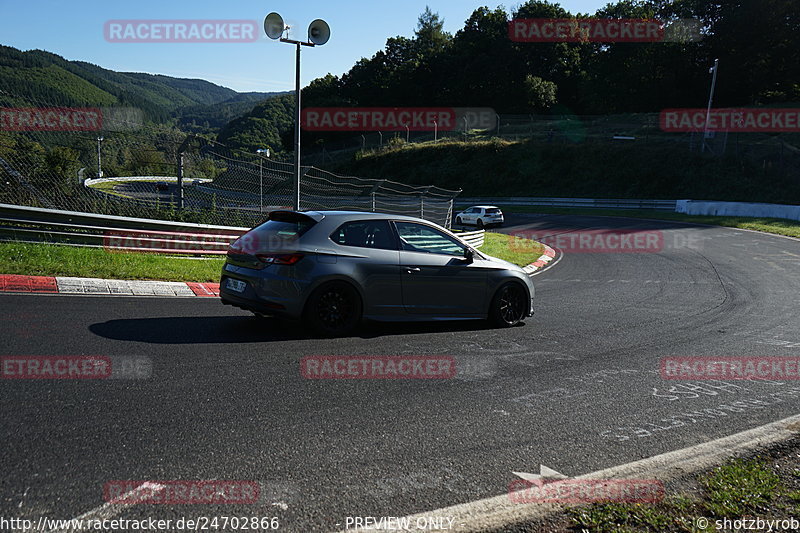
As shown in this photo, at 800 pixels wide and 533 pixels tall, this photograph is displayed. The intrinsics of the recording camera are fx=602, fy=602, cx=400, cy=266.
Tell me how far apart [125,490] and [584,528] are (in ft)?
8.03

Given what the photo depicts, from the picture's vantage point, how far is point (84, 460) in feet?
11.7

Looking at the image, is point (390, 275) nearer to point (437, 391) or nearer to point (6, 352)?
point (437, 391)

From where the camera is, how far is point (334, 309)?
23.7 feet

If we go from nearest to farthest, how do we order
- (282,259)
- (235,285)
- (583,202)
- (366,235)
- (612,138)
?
1. (282,259)
2. (235,285)
3. (366,235)
4. (583,202)
5. (612,138)

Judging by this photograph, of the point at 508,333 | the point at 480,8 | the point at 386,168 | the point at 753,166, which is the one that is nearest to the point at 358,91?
the point at 480,8

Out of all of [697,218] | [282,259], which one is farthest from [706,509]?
[697,218]
